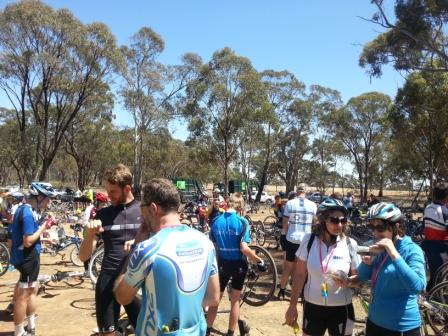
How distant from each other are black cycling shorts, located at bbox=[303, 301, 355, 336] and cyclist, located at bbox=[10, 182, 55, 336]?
2961mm

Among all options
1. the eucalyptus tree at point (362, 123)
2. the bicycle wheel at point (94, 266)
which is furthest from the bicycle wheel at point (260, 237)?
the eucalyptus tree at point (362, 123)

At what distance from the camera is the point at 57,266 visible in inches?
391

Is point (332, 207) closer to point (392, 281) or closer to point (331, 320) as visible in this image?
point (392, 281)

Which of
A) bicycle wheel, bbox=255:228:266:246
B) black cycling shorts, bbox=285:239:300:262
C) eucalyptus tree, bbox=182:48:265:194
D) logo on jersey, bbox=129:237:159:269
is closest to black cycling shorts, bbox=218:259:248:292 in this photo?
black cycling shorts, bbox=285:239:300:262

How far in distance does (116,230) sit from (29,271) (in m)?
1.64

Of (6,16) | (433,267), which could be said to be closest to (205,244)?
(433,267)

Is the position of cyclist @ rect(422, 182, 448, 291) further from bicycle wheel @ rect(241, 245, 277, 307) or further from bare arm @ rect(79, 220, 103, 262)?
bare arm @ rect(79, 220, 103, 262)

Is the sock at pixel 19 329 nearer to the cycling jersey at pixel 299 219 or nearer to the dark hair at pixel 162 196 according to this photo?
the dark hair at pixel 162 196

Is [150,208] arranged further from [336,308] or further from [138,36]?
[138,36]

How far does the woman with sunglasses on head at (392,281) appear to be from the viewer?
279 centimetres

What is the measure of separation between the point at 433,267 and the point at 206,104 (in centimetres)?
2694

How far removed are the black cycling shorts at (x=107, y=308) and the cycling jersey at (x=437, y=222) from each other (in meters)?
4.21

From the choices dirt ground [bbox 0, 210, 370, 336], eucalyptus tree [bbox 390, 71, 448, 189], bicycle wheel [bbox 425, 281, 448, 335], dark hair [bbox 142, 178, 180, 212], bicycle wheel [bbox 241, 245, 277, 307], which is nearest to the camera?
dark hair [bbox 142, 178, 180, 212]

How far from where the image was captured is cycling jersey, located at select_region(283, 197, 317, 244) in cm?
686
